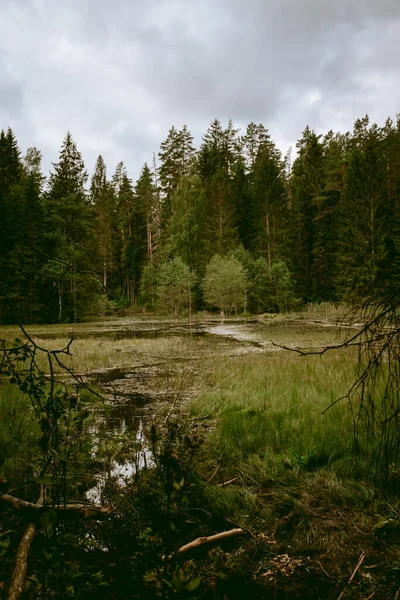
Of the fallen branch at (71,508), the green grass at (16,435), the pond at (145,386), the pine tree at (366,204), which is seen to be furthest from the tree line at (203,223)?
the fallen branch at (71,508)

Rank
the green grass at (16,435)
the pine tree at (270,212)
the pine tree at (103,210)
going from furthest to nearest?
the pine tree at (103,210)
the pine tree at (270,212)
the green grass at (16,435)

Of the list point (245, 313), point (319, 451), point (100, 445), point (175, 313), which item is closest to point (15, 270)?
point (175, 313)

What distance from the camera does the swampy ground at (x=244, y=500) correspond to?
2.00 m

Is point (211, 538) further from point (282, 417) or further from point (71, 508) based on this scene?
point (282, 417)

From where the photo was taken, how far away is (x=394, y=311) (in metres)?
1.78

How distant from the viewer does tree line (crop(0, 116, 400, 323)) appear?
32.4 metres

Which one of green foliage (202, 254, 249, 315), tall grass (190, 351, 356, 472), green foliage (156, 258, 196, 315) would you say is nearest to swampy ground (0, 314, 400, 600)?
tall grass (190, 351, 356, 472)

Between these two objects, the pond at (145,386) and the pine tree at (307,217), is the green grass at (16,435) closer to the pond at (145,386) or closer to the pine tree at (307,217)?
the pond at (145,386)

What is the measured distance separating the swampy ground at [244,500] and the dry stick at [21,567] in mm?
89

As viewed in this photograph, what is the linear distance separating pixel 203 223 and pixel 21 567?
45.7 meters

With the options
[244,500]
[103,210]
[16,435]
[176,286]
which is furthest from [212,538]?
[103,210]

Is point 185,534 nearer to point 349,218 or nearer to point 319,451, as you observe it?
point 319,451

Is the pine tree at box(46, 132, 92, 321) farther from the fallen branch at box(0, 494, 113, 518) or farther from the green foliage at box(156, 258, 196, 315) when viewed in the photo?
the fallen branch at box(0, 494, 113, 518)

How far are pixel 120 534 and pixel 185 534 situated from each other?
485 mm
